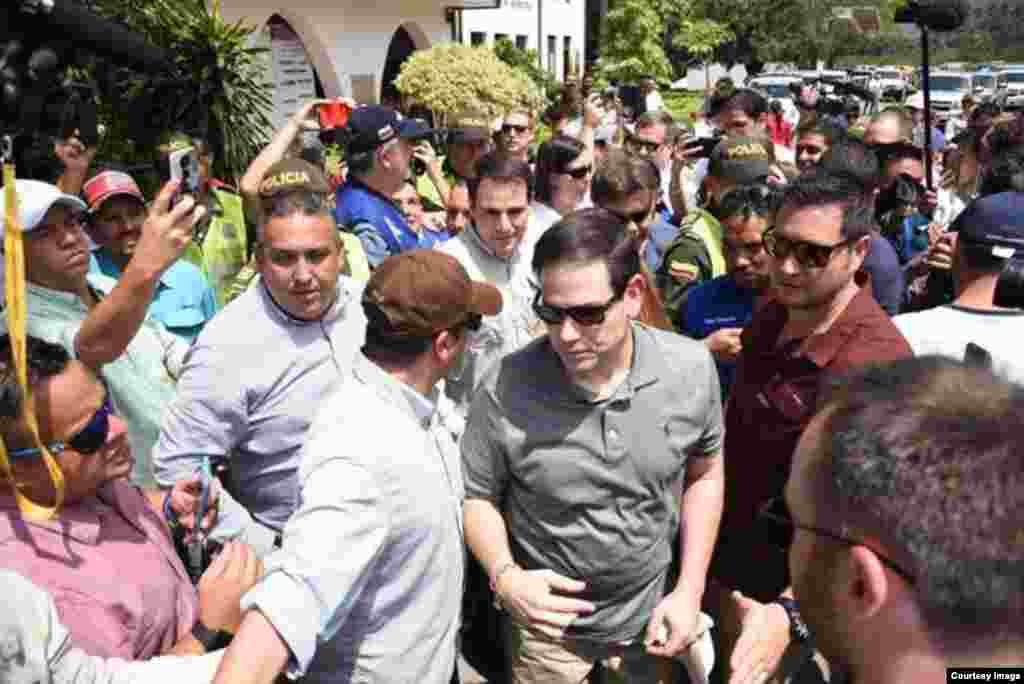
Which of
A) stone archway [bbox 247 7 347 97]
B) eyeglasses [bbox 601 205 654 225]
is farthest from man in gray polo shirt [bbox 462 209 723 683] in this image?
stone archway [bbox 247 7 347 97]

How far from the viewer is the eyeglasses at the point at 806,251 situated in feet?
9.01

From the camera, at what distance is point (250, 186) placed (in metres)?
4.05

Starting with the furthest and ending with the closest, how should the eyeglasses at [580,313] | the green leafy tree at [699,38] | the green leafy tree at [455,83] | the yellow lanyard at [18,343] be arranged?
the green leafy tree at [699,38] < the green leafy tree at [455,83] < the eyeglasses at [580,313] < the yellow lanyard at [18,343]

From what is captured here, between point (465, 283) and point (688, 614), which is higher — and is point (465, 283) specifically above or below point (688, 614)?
above

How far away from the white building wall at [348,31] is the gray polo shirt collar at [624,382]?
1360 cm

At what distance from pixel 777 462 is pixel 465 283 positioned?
102 centimetres

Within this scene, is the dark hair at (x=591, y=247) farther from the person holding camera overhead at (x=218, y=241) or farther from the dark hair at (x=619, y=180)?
the person holding camera overhead at (x=218, y=241)

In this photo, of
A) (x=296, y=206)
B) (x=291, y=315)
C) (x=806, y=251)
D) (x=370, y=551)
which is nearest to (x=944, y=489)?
(x=370, y=551)

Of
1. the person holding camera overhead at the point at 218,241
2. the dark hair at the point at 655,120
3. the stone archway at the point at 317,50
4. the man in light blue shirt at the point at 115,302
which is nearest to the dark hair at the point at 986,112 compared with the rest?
the dark hair at the point at 655,120

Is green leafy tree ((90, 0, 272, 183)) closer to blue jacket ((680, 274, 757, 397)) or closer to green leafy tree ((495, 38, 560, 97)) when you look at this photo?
blue jacket ((680, 274, 757, 397))

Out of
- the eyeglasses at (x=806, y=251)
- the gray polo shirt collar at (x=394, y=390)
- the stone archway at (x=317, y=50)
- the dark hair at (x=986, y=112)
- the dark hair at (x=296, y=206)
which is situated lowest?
the gray polo shirt collar at (x=394, y=390)

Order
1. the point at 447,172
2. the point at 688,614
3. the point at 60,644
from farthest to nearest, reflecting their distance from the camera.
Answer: the point at 447,172 → the point at 688,614 → the point at 60,644

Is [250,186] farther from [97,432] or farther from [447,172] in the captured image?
[447,172]

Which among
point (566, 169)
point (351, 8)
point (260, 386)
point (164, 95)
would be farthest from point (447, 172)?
point (351, 8)
